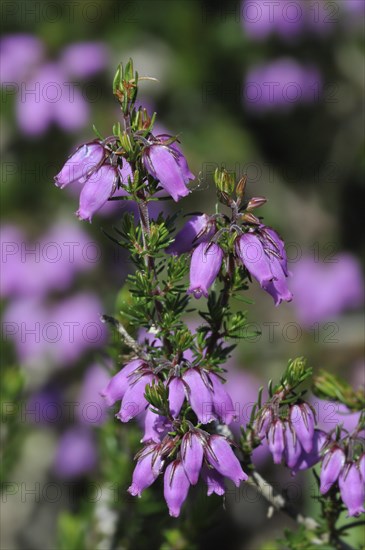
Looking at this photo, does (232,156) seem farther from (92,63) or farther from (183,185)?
(183,185)

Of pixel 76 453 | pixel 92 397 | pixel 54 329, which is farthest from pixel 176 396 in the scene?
pixel 54 329

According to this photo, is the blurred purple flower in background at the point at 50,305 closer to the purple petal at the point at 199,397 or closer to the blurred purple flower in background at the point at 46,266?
the blurred purple flower in background at the point at 46,266

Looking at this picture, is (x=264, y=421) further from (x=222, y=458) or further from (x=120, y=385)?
(x=120, y=385)

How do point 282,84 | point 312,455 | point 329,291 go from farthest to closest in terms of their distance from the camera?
point 282,84, point 329,291, point 312,455

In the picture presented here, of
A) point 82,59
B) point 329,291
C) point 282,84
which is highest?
point 82,59

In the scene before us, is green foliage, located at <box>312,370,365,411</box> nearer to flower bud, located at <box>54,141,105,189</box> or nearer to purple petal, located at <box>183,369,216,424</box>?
purple petal, located at <box>183,369,216,424</box>

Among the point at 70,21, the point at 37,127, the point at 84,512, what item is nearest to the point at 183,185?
the point at 84,512
